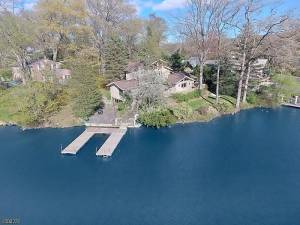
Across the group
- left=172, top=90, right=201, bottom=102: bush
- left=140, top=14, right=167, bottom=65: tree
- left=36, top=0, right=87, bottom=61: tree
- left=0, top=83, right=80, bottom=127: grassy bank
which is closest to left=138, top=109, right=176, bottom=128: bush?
left=172, top=90, right=201, bottom=102: bush

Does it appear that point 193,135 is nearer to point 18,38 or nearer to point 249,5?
point 249,5

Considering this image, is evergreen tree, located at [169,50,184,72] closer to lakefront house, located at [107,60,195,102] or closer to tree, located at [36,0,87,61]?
lakefront house, located at [107,60,195,102]

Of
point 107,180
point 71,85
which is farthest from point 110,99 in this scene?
point 107,180

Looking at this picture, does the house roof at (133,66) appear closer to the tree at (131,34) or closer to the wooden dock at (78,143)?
the tree at (131,34)

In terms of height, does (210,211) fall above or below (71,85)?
below

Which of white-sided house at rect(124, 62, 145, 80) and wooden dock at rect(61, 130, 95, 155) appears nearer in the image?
wooden dock at rect(61, 130, 95, 155)

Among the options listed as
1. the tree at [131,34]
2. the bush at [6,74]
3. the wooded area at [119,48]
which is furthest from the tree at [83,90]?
the bush at [6,74]
